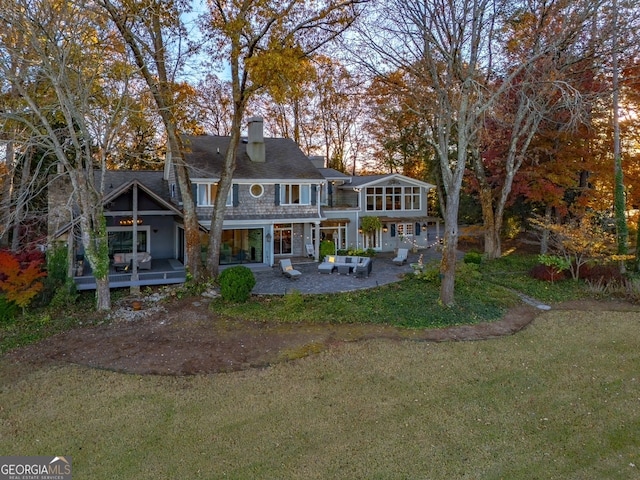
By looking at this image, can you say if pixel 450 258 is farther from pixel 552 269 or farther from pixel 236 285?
pixel 236 285

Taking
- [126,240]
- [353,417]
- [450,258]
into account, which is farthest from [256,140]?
[353,417]

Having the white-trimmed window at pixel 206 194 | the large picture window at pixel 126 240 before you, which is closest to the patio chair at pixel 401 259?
the white-trimmed window at pixel 206 194

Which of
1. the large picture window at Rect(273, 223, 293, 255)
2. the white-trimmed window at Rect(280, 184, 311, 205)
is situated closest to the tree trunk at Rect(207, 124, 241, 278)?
the white-trimmed window at Rect(280, 184, 311, 205)

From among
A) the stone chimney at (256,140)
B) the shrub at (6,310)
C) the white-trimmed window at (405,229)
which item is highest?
the stone chimney at (256,140)

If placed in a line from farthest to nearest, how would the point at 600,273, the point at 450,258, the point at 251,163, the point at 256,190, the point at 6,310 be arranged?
1. the point at 251,163
2. the point at 256,190
3. the point at 600,273
4. the point at 450,258
5. the point at 6,310

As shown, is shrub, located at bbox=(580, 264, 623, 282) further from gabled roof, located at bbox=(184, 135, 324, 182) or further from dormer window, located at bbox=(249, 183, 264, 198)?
dormer window, located at bbox=(249, 183, 264, 198)

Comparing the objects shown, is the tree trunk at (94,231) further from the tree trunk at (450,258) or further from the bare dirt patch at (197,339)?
the tree trunk at (450,258)
